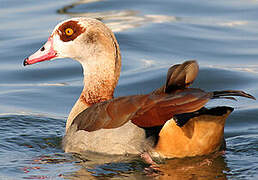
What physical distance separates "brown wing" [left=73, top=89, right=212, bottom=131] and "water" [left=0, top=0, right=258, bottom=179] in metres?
0.46

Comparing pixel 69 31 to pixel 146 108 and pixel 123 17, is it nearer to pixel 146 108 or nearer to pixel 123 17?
pixel 146 108

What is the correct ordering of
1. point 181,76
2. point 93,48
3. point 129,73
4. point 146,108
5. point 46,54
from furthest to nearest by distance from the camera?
1. point 129,73
2. point 46,54
3. point 93,48
4. point 181,76
5. point 146,108

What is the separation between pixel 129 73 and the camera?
12023 mm

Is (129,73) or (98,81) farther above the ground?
(98,81)

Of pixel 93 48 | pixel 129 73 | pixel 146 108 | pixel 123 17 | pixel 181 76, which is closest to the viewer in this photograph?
pixel 146 108

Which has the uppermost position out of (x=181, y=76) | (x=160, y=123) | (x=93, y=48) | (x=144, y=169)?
(x=93, y=48)

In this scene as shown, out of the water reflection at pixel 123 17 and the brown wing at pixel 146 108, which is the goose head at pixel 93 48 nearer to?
the brown wing at pixel 146 108

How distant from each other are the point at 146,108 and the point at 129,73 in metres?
5.50

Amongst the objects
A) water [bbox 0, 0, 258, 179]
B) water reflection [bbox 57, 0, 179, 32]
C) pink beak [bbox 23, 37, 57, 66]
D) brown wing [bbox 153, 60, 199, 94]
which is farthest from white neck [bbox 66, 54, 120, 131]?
water reflection [bbox 57, 0, 179, 32]

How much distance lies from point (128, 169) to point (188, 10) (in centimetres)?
979

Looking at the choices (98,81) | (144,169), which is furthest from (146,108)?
(98,81)

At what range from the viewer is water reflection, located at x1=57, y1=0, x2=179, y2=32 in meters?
15.1

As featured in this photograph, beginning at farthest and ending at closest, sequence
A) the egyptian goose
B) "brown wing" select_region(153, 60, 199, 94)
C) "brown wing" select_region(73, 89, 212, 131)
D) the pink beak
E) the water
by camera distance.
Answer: the pink beak → the water → "brown wing" select_region(153, 60, 199, 94) → the egyptian goose → "brown wing" select_region(73, 89, 212, 131)

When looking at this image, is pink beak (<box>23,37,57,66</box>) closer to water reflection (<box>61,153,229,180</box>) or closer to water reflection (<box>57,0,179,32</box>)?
water reflection (<box>61,153,229,180</box>)
